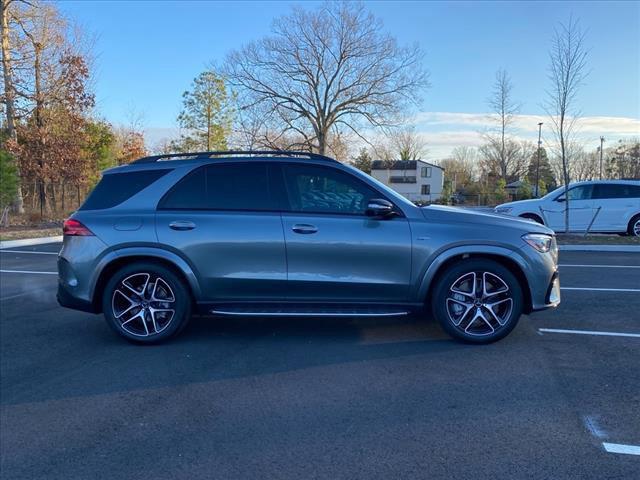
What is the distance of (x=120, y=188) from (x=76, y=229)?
1.91 ft

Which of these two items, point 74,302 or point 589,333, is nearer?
point 74,302

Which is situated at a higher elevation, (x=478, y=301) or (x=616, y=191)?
(x=616, y=191)

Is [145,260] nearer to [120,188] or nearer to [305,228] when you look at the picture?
[120,188]

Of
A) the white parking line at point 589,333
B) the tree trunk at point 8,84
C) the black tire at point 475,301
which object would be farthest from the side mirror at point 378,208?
the tree trunk at point 8,84

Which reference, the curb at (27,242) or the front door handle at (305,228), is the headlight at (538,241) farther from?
the curb at (27,242)

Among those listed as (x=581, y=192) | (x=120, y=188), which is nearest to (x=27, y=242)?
(x=120, y=188)

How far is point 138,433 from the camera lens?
3301 mm

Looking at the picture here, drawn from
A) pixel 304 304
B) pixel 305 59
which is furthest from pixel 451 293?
pixel 305 59

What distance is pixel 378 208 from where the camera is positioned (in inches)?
181

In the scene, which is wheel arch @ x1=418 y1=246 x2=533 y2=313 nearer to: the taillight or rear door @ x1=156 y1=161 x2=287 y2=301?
rear door @ x1=156 y1=161 x2=287 y2=301

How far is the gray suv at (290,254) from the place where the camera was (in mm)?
4684

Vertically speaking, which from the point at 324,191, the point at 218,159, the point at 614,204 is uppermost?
the point at 218,159

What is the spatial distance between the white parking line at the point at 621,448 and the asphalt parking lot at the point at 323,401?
1 centimetres

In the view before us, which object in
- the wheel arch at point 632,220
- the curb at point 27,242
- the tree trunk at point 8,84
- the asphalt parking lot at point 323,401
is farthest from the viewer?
the tree trunk at point 8,84
